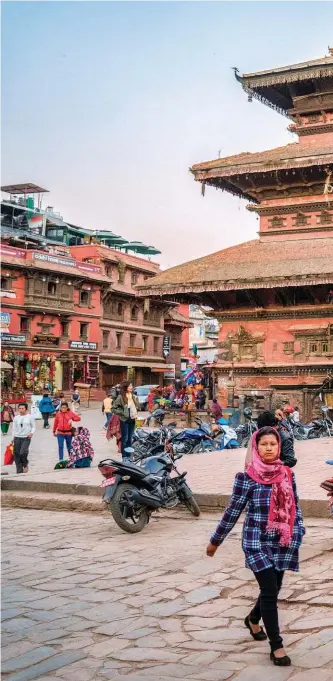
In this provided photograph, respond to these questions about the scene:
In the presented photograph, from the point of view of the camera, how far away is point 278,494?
468 cm

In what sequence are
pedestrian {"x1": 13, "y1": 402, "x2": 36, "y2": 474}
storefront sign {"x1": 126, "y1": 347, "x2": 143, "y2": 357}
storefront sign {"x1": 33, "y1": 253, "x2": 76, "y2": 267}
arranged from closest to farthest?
pedestrian {"x1": 13, "y1": 402, "x2": 36, "y2": 474}, storefront sign {"x1": 33, "y1": 253, "x2": 76, "y2": 267}, storefront sign {"x1": 126, "y1": 347, "x2": 143, "y2": 357}

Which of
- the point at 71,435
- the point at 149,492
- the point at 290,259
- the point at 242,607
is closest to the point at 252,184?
the point at 290,259

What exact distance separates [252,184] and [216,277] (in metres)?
3.84

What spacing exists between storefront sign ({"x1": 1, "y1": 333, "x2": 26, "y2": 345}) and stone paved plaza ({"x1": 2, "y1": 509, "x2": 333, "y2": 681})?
38628mm

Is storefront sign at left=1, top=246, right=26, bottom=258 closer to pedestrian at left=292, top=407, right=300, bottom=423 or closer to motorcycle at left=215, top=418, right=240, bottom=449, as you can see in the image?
pedestrian at left=292, top=407, right=300, bottom=423

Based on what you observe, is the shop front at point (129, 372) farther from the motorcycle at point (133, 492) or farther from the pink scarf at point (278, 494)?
the pink scarf at point (278, 494)

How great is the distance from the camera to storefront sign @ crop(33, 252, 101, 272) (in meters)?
50.2

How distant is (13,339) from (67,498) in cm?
3758

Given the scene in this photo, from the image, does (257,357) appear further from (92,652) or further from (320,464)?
(92,652)

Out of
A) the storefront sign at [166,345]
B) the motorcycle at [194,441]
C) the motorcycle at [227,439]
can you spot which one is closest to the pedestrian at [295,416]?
the motorcycle at [227,439]

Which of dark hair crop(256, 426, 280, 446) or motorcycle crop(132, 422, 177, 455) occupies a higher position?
dark hair crop(256, 426, 280, 446)

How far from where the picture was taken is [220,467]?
44.0ft

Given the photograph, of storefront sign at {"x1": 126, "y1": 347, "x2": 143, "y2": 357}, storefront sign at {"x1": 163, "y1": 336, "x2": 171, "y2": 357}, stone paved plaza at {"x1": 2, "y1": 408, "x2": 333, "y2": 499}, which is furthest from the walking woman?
storefront sign at {"x1": 163, "y1": 336, "x2": 171, "y2": 357}

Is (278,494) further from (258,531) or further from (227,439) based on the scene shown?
(227,439)
